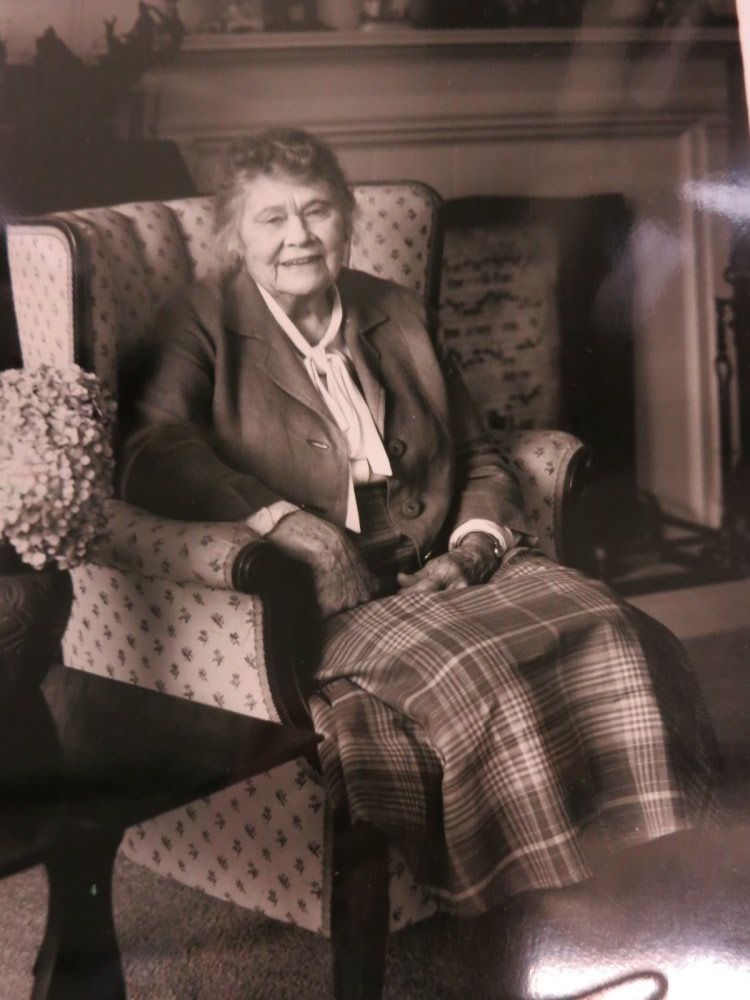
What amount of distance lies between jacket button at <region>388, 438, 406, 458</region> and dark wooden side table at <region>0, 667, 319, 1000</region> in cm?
27

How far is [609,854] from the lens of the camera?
0.94 metres

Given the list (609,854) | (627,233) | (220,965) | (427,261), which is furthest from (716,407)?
(220,965)

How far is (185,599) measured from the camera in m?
0.93

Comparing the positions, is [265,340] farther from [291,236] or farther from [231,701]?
[231,701]

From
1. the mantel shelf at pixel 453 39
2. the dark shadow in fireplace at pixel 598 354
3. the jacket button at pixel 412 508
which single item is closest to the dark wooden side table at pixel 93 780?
the jacket button at pixel 412 508

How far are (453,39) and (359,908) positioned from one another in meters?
0.83

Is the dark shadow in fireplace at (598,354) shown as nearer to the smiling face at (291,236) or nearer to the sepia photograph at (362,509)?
the sepia photograph at (362,509)

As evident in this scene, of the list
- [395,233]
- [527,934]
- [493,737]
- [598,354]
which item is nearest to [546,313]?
[598,354]

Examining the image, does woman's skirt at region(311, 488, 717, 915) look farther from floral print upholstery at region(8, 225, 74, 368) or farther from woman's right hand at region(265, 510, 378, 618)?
floral print upholstery at region(8, 225, 74, 368)

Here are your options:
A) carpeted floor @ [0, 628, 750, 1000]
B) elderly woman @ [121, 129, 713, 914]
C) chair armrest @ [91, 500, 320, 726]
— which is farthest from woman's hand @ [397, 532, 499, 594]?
carpeted floor @ [0, 628, 750, 1000]

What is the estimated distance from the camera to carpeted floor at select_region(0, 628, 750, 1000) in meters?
0.85

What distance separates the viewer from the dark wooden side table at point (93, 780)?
0.82 metres

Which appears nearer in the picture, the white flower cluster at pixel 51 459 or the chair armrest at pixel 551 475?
the white flower cluster at pixel 51 459

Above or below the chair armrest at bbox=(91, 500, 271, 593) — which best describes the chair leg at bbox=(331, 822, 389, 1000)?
below
